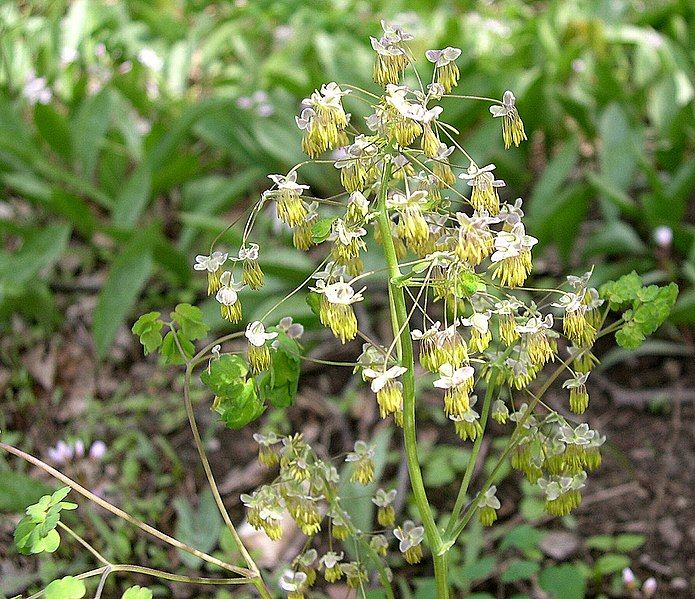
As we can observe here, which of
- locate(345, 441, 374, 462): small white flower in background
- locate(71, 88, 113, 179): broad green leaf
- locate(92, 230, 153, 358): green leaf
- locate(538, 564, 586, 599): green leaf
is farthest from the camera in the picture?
locate(71, 88, 113, 179): broad green leaf

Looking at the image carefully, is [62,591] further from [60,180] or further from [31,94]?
[31,94]

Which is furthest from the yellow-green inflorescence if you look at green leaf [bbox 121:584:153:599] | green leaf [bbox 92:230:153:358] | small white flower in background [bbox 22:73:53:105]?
small white flower in background [bbox 22:73:53:105]

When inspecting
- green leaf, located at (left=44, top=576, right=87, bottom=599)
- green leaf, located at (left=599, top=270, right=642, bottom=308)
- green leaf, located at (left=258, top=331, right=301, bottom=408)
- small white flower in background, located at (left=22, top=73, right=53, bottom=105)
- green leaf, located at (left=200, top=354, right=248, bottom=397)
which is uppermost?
green leaf, located at (left=200, top=354, right=248, bottom=397)

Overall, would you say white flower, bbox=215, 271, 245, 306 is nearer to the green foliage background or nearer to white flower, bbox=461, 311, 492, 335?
white flower, bbox=461, 311, 492, 335

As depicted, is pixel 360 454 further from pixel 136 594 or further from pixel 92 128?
pixel 92 128

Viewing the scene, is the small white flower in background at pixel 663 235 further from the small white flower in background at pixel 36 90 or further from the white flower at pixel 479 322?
the small white flower in background at pixel 36 90

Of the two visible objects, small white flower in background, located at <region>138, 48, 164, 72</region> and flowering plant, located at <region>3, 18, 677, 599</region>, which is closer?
flowering plant, located at <region>3, 18, 677, 599</region>

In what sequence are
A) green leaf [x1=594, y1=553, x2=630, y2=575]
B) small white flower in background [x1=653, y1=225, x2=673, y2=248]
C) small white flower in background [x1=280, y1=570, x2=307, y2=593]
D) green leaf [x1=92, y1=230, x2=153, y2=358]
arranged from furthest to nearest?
green leaf [x1=92, y1=230, x2=153, y2=358] < small white flower in background [x1=653, y1=225, x2=673, y2=248] < green leaf [x1=594, y1=553, x2=630, y2=575] < small white flower in background [x1=280, y1=570, x2=307, y2=593]
